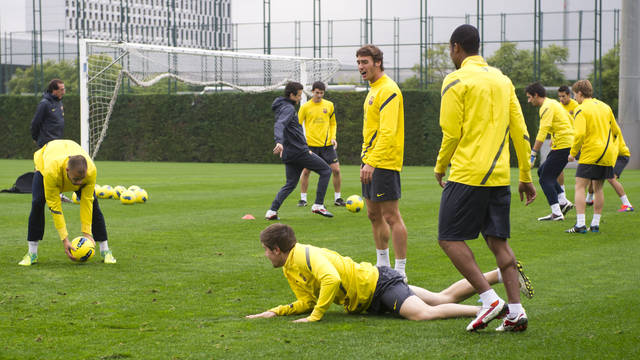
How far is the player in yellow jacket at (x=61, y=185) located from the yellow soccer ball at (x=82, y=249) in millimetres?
47

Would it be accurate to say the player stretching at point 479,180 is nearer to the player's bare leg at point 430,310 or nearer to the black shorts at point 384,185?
the player's bare leg at point 430,310

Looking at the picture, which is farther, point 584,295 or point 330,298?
point 584,295

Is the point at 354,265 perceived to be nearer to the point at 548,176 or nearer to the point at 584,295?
the point at 584,295

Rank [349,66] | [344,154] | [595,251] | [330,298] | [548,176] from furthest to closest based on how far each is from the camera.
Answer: [349,66], [344,154], [548,176], [595,251], [330,298]

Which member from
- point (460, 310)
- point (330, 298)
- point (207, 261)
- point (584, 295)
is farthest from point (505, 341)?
point (207, 261)

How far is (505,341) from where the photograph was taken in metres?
4.90

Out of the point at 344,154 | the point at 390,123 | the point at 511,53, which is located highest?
the point at 511,53

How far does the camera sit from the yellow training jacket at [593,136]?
10.5m

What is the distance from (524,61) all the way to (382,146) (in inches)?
1236

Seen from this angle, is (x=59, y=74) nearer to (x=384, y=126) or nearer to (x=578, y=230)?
(x=578, y=230)

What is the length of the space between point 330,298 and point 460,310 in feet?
3.15

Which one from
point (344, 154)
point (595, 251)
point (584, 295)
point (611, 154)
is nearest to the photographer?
point (584, 295)

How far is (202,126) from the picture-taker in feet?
110

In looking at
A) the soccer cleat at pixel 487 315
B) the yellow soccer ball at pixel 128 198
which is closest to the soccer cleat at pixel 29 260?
the soccer cleat at pixel 487 315
